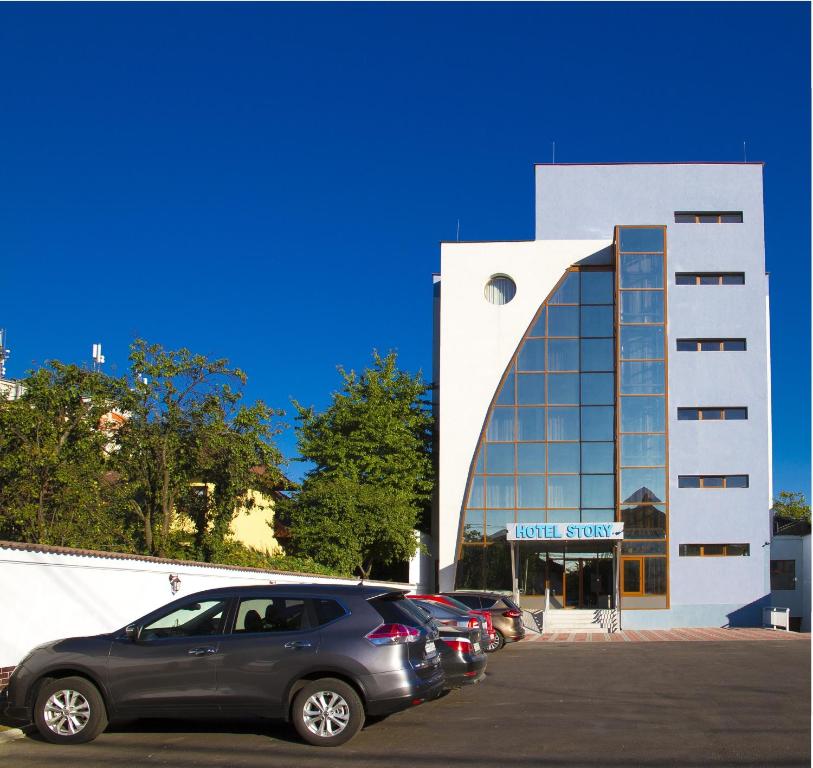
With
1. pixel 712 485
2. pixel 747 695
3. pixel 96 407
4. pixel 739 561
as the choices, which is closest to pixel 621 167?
pixel 712 485

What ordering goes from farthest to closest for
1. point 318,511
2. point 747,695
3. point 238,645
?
point 318,511 → point 747,695 → point 238,645

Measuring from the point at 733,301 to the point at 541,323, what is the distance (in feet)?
26.0

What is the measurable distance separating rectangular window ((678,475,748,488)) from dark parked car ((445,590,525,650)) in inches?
642

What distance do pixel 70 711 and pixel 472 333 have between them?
32.1m

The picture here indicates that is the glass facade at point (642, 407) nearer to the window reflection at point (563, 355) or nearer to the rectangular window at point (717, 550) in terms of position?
the rectangular window at point (717, 550)

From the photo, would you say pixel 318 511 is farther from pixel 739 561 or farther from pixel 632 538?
pixel 739 561

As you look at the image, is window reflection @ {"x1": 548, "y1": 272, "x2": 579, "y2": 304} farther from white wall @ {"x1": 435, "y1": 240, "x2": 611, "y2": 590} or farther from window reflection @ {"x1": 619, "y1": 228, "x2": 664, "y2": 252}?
window reflection @ {"x1": 619, "y1": 228, "x2": 664, "y2": 252}

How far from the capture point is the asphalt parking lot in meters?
9.14

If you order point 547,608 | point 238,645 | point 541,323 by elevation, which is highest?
point 541,323

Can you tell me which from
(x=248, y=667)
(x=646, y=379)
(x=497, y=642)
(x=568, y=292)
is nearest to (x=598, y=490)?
(x=646, y=379)

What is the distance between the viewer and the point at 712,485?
3906 cm

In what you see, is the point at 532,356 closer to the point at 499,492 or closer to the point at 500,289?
the point at 500,289

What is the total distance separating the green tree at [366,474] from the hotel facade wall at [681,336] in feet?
6.06

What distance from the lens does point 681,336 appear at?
39.8m
